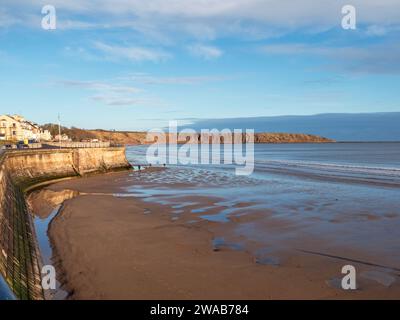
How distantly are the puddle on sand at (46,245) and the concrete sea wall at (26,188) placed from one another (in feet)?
0.74

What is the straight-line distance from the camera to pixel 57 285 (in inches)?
373

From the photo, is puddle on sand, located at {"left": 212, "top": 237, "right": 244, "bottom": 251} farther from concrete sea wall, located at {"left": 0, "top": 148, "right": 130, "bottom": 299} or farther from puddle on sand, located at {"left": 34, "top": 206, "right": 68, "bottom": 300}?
concrete sea wall, located at {"left": 0, "top": 148, "right": 130, "bottom": 299}

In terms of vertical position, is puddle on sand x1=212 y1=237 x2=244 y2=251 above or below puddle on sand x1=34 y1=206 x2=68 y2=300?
above

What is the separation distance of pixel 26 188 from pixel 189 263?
802 inches

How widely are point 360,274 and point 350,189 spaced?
17.3 m

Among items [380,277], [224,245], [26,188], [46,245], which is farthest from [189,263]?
[26,188]

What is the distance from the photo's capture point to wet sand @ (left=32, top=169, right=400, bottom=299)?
8.95 m

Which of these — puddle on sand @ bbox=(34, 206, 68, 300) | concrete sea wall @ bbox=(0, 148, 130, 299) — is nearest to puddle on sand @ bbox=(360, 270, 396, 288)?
puddle on sand @ bbox=(34, 206, 68, 300)

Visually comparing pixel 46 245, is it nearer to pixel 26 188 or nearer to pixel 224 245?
pixel 224 245

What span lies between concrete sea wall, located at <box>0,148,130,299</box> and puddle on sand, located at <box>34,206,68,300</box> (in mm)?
226
